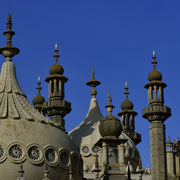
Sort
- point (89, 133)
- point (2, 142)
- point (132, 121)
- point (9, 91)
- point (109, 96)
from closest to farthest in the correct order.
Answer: point (2, 142) < point (9, 91) < point (109, 96) < point (89, 133) < point (132, 121)

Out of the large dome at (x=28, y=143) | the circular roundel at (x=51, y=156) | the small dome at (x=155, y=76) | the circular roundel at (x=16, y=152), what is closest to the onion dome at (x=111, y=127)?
the large dome at (x=28, y=143)

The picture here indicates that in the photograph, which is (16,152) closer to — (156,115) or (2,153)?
(2,153)

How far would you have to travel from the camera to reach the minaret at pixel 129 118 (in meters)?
60.4

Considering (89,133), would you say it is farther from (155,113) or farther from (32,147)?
(32,147)

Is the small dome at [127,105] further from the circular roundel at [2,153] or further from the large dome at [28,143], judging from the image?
the circular roundel at [2,153]

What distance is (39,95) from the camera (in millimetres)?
63062

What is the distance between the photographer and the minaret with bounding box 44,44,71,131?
5456cm

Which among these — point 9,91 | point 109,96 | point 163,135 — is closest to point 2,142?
point 9,91

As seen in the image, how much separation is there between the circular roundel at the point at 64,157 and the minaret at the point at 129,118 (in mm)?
20681

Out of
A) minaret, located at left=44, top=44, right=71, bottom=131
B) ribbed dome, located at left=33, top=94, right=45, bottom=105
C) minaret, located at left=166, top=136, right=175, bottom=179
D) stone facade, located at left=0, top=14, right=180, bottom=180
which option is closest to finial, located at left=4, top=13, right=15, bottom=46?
stone facade, located at left=0, top=14, right=180, bottom=180

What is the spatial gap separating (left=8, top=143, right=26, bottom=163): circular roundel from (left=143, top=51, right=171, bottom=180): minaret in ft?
61.6

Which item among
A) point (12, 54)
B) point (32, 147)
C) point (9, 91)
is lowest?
point (32, 147)

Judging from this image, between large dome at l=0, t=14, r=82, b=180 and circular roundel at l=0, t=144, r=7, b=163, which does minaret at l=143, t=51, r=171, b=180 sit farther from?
circular roundel at l=0, t=144, r=7, b=163

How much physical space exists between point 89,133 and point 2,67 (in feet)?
45.1
